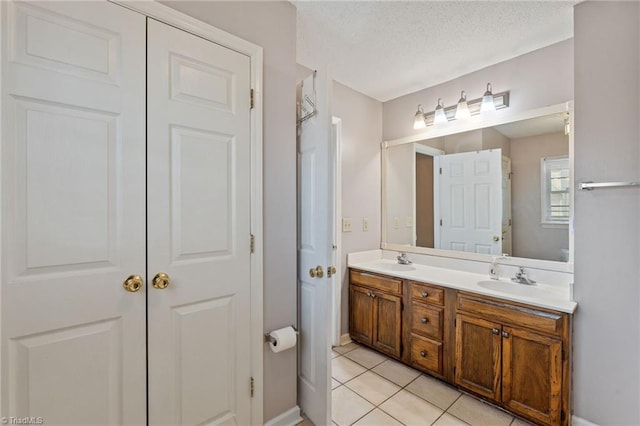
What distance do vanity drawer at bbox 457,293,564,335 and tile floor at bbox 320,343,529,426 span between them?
617 mm

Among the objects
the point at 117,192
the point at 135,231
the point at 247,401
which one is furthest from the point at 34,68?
the point at 247,401

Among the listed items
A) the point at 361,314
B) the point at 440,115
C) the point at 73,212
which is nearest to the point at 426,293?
Answer: the point at 361,314

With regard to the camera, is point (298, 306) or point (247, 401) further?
point (298, 306)

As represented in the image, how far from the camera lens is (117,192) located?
113 cm

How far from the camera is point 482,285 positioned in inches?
83.0

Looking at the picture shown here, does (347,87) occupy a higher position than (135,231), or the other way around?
(347,87)

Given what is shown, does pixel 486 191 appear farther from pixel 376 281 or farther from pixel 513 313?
pixel 376 281

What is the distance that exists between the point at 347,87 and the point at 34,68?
7.66ft

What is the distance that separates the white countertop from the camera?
1694 millimetres

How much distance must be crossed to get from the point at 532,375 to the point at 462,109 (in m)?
2.01

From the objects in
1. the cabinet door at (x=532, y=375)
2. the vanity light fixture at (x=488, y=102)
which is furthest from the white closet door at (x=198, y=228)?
the vanity light fixture at (x=488, y=102)

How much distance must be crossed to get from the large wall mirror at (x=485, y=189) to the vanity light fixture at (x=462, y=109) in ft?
0.34

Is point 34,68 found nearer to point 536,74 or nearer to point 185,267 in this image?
point 185,267

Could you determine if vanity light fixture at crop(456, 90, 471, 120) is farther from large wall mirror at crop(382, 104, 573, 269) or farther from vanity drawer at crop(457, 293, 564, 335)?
vanity drawer at crop(457, 293, 564, 335)
